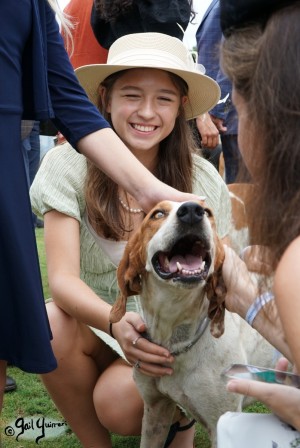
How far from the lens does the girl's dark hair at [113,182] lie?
317 centimetres

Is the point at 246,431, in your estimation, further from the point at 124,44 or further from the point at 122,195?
the point at 124,44

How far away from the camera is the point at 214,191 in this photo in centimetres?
335

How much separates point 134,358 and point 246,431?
105cm

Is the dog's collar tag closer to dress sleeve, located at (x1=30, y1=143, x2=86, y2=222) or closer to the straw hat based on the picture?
dress sleeve, located at (x1=30, y1=143, x2=86, y2=222)

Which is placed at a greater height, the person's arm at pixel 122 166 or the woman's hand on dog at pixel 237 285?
the person's arm at pixel 122 166

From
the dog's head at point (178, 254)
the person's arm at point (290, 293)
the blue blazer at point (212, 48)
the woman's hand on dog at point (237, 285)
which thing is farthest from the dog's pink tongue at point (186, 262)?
the blue blazer at point (212, 48)

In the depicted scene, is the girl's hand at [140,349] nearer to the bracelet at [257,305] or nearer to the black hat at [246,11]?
the bracelet at [257,305]

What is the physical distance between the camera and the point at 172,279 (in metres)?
2.54

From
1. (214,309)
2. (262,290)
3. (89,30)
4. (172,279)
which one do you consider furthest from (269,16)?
(89,30)

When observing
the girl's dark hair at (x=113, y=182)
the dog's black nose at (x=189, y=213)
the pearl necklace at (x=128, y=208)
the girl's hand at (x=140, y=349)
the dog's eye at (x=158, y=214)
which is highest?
the dog's black nose at (x=189, y=213)

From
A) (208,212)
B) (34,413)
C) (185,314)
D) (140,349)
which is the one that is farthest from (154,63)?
(34,413)

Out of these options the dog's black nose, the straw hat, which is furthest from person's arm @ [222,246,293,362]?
the straw hat

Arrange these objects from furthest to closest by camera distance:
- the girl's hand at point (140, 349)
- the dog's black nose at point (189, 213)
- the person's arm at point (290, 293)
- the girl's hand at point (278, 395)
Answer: the girl's hand at point (140, 349), the dog's black nose at point (189, 213), the girl's hand at point (278, 395), the person's arm at point (290, 293)

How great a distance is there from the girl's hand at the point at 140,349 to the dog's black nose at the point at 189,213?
0.58 metres
